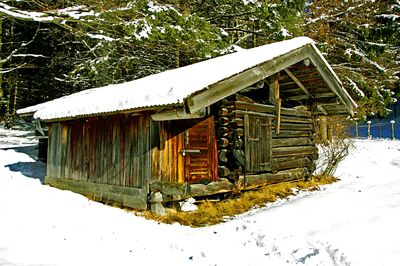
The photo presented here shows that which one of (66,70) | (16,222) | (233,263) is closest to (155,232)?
(233,263)

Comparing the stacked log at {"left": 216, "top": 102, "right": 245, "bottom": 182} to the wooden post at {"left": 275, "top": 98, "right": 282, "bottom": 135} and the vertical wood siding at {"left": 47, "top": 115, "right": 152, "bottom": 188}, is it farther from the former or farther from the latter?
the vertical wood siding at {"left": 47, "top": 115, "right": 152, "bottom": 188}

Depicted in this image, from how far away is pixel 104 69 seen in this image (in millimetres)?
15539

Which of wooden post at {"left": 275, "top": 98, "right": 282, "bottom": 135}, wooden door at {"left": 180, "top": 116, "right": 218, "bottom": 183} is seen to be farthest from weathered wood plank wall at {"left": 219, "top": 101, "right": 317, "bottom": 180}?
wooden door at {"left": 180, "top": 116, "right": 218, "bottom": 183}

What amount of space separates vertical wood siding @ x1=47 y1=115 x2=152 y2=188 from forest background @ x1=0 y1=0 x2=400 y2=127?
2.84 m

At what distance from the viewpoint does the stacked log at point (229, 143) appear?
8.47m

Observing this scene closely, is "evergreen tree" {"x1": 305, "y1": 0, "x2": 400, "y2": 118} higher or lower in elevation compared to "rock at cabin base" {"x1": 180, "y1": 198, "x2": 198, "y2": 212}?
higher

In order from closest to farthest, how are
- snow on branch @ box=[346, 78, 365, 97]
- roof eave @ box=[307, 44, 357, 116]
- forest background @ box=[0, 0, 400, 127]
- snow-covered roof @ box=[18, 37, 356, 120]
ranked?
snow-covered roof @ box=[18, 37, 356, 120] → roof eave @ box=[307, 44, 357, 116] → forest background @ box=[0, 0, 400, 127] → snow on branch @ box=[346, 78, 365, 97]

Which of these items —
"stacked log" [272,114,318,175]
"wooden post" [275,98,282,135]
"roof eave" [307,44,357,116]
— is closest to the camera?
"roof eave" [307,44,357,116]

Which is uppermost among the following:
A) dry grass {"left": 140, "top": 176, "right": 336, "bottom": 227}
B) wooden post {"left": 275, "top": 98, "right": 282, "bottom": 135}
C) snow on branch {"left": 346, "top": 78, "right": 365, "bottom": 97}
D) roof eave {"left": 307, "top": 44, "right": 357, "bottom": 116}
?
snow on branch {"left": 346, "top": 78, "right": 365, "bottom": 97}

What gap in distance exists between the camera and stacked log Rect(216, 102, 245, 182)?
8469 mm

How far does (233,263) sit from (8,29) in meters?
23.3

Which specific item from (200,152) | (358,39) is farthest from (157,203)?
(358,39)

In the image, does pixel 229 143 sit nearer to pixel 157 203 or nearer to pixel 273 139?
pixel 273 139

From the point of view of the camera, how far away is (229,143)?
340 inches
